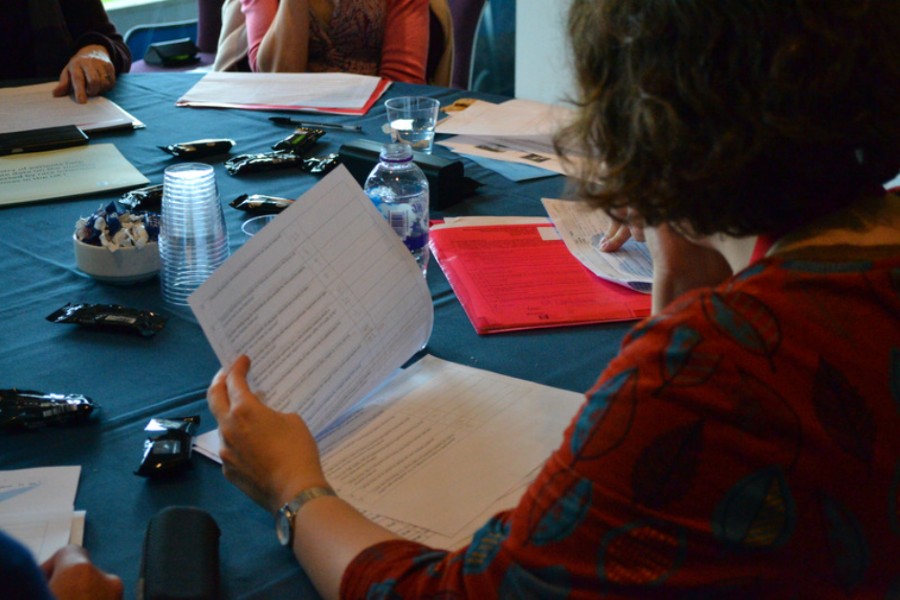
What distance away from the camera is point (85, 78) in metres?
2.03

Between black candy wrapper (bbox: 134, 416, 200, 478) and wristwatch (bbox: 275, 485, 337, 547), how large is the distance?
0.14m

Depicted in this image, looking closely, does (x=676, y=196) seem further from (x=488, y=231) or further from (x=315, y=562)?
(x=488, y=231)

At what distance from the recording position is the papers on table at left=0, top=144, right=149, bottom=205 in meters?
1.53

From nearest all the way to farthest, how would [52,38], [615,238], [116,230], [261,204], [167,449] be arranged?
[167,449]
[116,230]
[615,238]
[261,204]
[52,38]

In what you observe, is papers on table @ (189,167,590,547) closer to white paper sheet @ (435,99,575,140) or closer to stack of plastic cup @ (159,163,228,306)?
stack of plastic cup @ (159,163,228,306)

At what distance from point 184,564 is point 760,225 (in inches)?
20.7

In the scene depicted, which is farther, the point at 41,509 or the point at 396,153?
the point at 396,153

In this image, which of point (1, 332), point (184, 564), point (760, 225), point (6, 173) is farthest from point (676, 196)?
point (6, 173)

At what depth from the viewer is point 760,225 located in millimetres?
704

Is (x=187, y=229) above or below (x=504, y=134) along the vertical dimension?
above

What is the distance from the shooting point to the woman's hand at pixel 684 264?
3.19 feet

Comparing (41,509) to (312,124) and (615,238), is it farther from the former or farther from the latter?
(312,124)

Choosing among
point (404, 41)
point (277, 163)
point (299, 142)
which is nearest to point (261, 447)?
point (277, 163)

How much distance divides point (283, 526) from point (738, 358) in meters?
0.41
